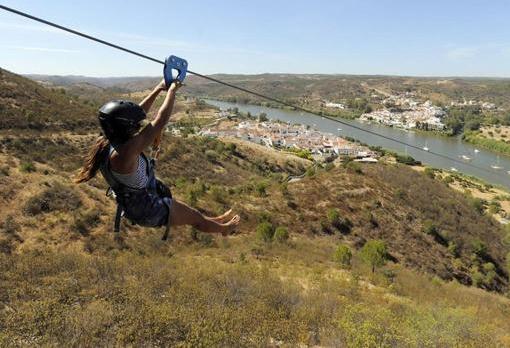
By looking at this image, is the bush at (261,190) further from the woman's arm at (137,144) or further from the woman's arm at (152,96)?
the woman's arm at (137,144)

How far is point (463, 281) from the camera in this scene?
1977cm

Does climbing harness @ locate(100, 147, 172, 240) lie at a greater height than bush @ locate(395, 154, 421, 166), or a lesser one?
greater

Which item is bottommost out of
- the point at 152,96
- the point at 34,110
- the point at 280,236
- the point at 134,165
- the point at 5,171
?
the point at 280,236

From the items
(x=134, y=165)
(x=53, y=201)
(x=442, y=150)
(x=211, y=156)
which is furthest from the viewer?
(x=442, y=150)

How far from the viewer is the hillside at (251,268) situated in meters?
5.90

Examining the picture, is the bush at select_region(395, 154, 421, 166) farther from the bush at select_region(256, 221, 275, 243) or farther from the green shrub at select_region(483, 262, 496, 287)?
the bush at select_region(256, 221, 275, 243)

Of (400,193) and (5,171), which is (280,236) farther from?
(400,193)

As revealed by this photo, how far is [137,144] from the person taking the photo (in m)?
2.62

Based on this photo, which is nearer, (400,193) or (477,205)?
(400,193)

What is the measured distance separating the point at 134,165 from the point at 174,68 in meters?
0.93

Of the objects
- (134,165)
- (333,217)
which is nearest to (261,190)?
(333,217)

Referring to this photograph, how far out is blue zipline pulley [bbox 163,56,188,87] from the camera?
3.21 meters

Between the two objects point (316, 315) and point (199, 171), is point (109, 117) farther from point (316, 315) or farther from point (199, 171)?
point (199, 171)

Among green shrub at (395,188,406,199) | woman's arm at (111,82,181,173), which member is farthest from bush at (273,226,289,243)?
green shrub at (395,188,406,199)
